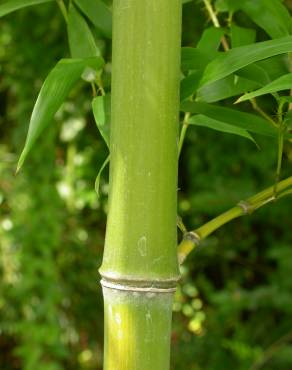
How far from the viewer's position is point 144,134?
1.54ft

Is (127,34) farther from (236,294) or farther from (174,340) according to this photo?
(174,340)

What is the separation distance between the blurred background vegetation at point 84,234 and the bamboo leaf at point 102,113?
2.75 ft

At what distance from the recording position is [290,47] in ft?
1.57

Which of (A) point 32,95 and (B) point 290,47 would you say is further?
(A) point 32,95

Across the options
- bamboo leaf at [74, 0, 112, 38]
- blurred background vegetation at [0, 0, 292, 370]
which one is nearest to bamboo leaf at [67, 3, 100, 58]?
bamboo leaf at [74, 0, 112, 38]

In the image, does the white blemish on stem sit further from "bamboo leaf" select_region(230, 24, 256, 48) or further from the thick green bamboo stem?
"bamboo leaf" select_region(230, 24, 256, 48)

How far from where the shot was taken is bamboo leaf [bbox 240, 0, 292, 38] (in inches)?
22.0

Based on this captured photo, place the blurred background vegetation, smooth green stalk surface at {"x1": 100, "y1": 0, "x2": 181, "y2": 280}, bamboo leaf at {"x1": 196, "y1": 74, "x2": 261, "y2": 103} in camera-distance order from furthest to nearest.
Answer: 1. the blurred background vegetation
2. bamboo leaf at {"x1": 196, "y1": 74, "x2": 261, "y2": 103}
3. smooth green stalk surface at {"x1": 100, "y1": 0, "x2": 181, "y2": 280}

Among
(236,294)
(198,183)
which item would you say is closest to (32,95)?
(198,183)

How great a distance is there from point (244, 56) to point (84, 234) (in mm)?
1323

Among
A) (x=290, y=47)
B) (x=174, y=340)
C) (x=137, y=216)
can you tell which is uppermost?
(x=290, y=47)

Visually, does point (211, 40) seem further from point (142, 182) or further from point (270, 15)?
point (142, 182)

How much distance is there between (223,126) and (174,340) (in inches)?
47.3

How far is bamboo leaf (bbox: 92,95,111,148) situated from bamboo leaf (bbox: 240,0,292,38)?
0.46 feet
